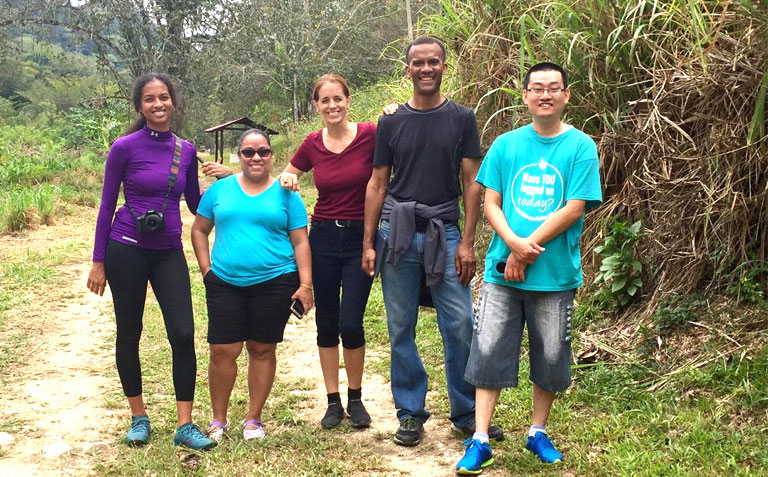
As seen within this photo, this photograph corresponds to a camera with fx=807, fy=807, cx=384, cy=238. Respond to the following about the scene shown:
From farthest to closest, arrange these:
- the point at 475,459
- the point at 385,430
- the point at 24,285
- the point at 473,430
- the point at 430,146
A: 1. the point at 24,285
2. the point at 385,430
3. the point at 473,430
4. the point at 430,146
5. the point at 475,459

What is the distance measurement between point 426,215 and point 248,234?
87 centimetres

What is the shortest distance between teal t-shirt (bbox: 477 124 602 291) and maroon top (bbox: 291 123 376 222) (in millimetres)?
769

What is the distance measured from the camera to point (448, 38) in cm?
695

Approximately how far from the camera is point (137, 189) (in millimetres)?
3928

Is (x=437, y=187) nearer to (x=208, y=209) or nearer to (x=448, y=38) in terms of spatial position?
(x=208, y=209)

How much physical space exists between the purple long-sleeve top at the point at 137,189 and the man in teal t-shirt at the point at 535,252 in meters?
1.55

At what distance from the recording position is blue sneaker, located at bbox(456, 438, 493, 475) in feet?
11.3

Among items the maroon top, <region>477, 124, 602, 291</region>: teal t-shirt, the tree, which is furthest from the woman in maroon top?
→ the tree

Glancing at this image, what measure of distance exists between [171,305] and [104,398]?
4.56 ft

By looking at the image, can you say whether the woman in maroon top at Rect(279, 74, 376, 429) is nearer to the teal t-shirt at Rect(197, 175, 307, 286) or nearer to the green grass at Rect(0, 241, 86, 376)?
the teal t-shirt at Rect(197, 175, 307, 286)

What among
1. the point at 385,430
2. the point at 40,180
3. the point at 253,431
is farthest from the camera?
the point at 40,180

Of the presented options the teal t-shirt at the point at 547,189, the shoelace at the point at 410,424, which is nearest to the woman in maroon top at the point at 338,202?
the shoelace at the point at 410,424

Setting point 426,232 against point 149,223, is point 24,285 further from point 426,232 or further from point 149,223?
point 426,232

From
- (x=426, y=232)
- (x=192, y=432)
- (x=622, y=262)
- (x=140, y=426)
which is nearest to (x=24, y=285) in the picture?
(x=140, y=426)
